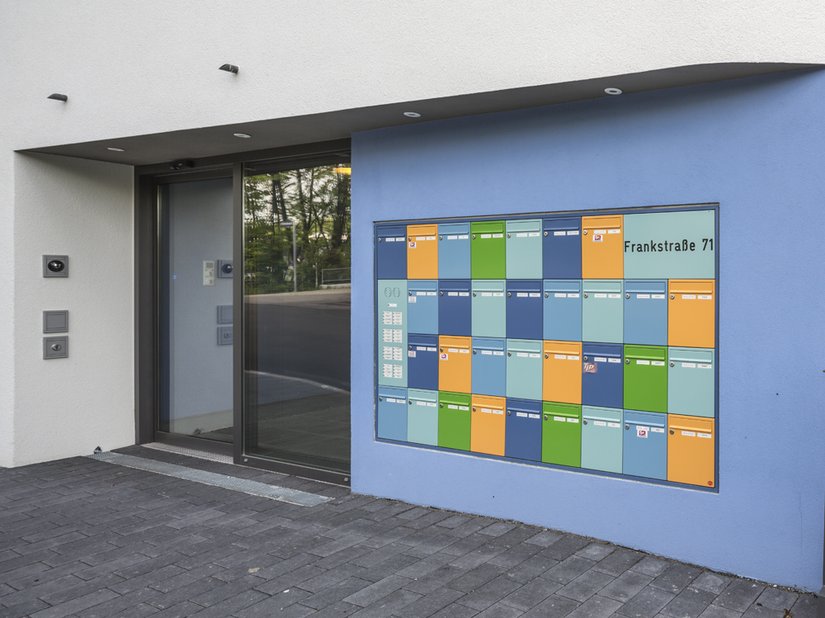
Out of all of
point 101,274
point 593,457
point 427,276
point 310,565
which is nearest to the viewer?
point 310,565

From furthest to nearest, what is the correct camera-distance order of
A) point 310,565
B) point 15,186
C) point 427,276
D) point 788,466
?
point 15,186, point 427,276, point 310,565, point 788,466

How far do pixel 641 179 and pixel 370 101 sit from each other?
189 centimetres

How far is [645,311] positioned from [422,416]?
190cm

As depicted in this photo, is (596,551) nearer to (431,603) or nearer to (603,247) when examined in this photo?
(431,603)

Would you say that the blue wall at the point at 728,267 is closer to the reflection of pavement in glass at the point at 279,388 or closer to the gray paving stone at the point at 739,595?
the gray paving stone at the point at 739,595

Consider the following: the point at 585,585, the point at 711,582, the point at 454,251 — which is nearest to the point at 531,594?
the point at 585,585

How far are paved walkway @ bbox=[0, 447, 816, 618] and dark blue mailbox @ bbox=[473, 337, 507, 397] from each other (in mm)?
940

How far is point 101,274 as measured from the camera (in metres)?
7.89

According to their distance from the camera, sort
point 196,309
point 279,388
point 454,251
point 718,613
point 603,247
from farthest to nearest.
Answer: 1. point 196,309
2. point 279,388
3. point 454,251
4. point 603,247
5. point 718,613

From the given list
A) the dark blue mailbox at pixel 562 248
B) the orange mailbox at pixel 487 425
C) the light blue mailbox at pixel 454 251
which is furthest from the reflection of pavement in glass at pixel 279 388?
the dark blue mailbox at pixel 562 248

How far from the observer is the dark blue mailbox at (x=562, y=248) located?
514 centimetres

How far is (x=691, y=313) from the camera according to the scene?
185 inches

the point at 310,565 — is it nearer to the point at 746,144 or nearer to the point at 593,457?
the point at 593,457

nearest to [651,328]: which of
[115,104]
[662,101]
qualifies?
[662,101]
